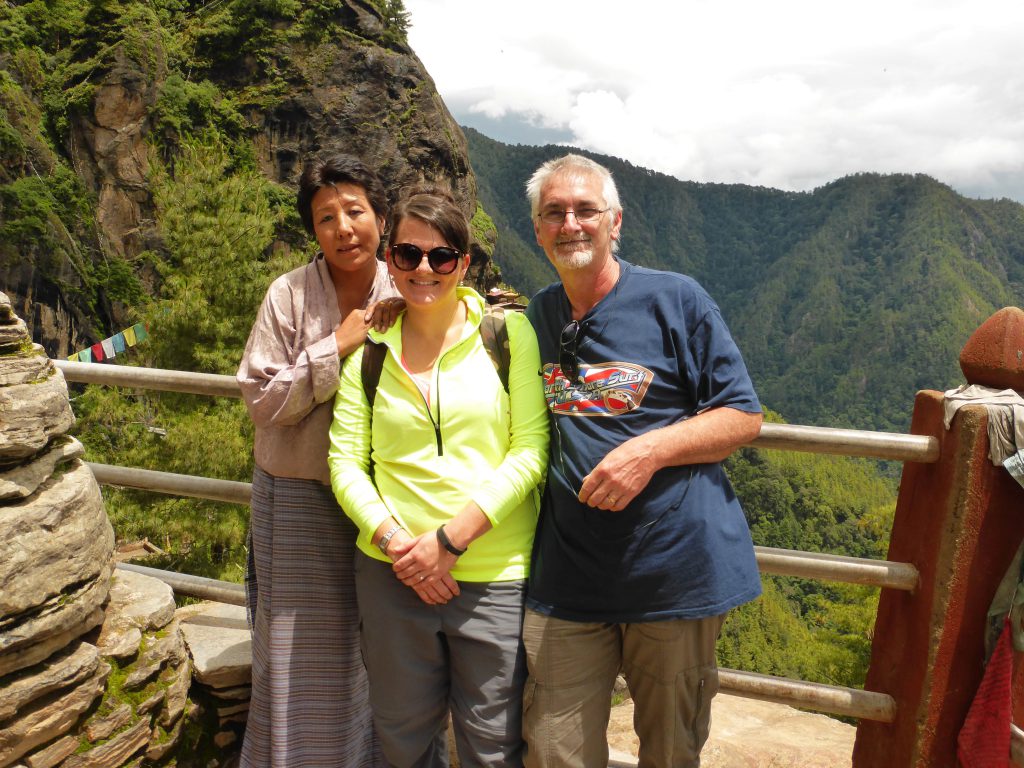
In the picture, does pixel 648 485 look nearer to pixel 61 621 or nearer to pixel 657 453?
pixel 657 453

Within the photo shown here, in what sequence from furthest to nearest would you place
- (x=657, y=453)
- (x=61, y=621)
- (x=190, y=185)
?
(x=190, y=185)
(x=61, y=621)
(x=657, y=453)

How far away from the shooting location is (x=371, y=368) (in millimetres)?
2186

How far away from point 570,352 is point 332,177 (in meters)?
0.95

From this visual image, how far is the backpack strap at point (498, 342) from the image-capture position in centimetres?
216

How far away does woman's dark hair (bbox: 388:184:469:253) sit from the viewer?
2059 millimetres

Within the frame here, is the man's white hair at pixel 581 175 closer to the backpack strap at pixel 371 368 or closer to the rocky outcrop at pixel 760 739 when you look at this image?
the backpack strap at pixel 371 368

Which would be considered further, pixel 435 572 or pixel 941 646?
pixel 941 646

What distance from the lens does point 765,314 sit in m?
192

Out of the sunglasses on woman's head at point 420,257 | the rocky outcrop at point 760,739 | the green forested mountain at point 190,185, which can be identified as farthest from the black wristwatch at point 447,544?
the green forested mountain at point 190,185

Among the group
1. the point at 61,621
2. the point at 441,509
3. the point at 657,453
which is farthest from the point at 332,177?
the point at 61,621

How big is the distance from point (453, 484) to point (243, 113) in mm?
32511

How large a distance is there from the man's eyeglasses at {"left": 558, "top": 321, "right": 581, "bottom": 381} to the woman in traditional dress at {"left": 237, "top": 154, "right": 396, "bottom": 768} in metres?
0.58

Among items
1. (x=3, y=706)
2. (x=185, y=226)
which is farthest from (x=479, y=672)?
(x=185, y=226)

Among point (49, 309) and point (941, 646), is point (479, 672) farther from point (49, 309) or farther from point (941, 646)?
point (49, 309)
